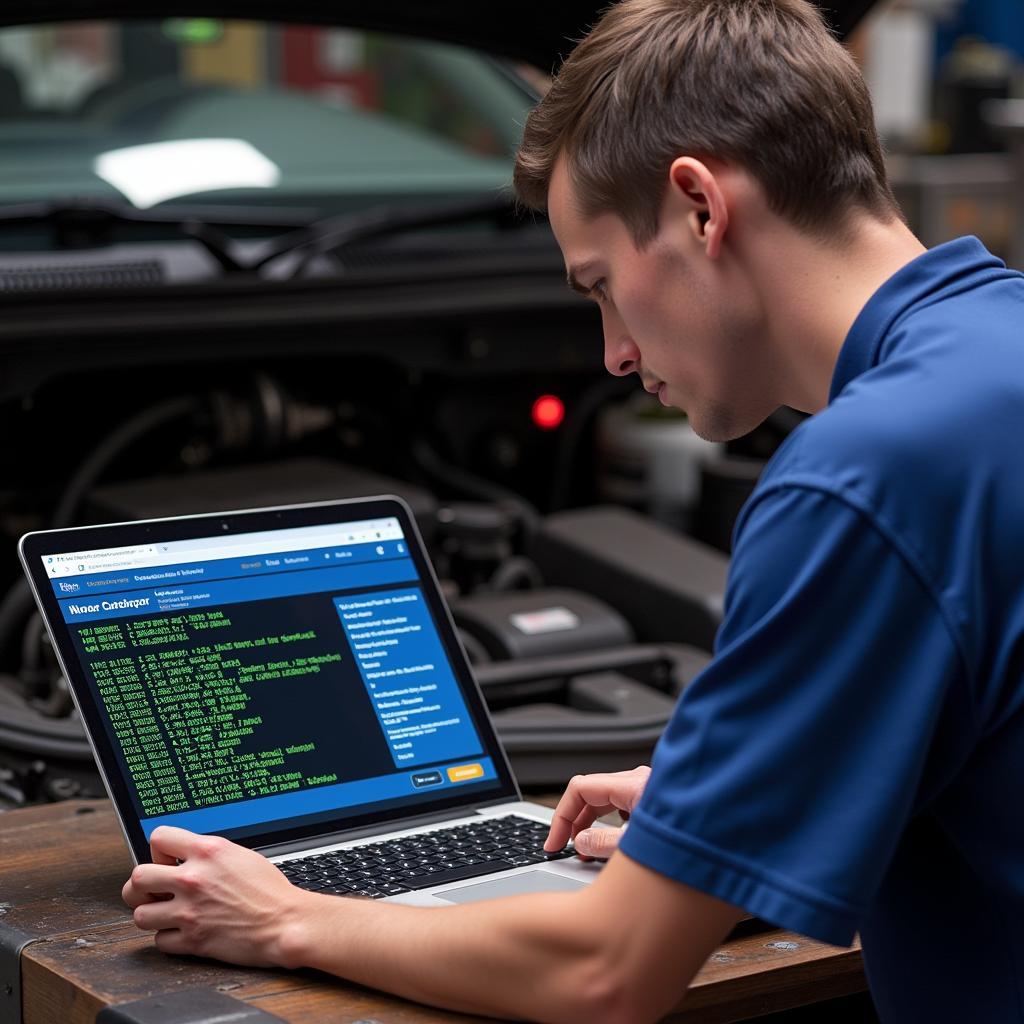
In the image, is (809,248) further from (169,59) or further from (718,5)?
(169,59)

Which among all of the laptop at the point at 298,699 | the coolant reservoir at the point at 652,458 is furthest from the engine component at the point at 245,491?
the laptop at the point at 298,699

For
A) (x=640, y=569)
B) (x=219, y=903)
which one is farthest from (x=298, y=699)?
(x=640, y=569)

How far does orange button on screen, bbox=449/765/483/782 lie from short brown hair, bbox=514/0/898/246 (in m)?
0.48

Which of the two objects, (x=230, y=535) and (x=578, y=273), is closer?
(x=578, y=273)

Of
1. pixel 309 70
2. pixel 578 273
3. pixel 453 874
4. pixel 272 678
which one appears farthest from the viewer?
pixel 309 70

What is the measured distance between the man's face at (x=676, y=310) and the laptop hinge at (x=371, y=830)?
0.39m

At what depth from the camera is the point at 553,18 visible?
212cm

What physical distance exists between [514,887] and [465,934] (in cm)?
20

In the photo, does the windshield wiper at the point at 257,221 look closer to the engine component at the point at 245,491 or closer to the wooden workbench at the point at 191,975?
the engine component at the point at 245,491

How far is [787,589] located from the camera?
867mm

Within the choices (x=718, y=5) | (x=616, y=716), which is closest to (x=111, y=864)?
(x=616, y=716)

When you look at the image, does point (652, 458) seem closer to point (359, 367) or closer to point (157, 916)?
point (359, 367)

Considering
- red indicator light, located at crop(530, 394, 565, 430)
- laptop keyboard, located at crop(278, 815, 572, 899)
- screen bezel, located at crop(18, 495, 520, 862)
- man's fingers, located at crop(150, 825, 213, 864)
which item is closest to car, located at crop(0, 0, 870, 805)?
red indicator light, located at crop(530, 394, 565, 430)

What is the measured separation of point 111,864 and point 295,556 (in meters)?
0.27
